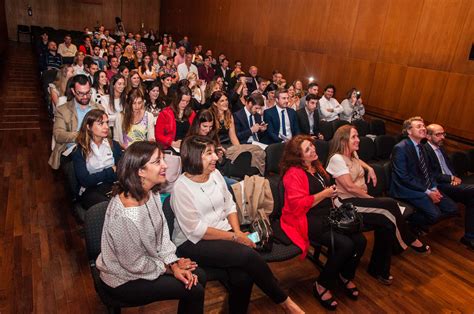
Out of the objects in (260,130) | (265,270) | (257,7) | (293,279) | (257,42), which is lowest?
(293,279)

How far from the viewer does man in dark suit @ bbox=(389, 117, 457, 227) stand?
3494 mm

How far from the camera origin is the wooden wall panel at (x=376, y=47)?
5.64 m

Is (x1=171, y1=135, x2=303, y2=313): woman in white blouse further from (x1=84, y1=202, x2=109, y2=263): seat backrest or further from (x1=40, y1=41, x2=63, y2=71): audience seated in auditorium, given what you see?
(x1=40, y1=41, x2=63, y2=71): audience seated in auditorium

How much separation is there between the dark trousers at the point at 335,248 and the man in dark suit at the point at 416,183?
1179mm

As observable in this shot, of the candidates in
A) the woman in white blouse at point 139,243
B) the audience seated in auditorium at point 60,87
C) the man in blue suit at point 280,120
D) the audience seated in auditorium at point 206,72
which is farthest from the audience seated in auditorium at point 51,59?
the woman in white blouse at point 139,243

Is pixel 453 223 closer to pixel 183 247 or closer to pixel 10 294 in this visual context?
pixel 183 247

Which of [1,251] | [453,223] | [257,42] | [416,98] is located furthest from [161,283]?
[257,42]

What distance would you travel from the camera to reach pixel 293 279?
9.55ft

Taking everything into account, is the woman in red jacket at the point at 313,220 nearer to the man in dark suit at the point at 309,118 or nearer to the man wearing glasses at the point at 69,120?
the man wearing glasses at the point at 69,120

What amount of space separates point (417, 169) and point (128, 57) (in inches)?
308

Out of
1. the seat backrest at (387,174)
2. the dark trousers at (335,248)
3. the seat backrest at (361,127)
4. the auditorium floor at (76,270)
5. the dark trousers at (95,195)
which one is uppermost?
the seat backrest at (361,127)

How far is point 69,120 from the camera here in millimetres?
3465

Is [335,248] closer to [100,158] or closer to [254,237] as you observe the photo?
[254,237]

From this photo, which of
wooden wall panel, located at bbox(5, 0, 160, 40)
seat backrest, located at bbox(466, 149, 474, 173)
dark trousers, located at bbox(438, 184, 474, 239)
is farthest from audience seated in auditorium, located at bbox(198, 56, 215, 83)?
wooden wall panel, located at bbox(5, 0, 160, 40)
